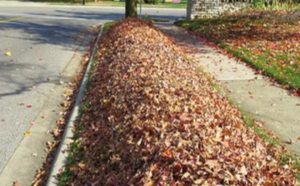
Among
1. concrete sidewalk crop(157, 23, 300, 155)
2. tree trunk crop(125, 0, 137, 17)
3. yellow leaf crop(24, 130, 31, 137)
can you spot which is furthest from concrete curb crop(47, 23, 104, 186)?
tree trunk crop(125, 0, 137, 17)

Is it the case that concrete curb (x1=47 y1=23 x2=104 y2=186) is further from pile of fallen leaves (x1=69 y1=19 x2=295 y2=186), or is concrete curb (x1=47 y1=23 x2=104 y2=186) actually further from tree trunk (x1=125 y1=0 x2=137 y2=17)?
tree trunk (x1=125 y1=0 x2=137 y2=17)

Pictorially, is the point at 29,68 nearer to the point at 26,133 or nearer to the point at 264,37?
the point at 26,133

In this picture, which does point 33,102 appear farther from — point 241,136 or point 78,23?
point 78,23

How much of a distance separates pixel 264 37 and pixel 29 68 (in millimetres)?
6899

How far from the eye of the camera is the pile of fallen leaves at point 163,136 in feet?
14.4

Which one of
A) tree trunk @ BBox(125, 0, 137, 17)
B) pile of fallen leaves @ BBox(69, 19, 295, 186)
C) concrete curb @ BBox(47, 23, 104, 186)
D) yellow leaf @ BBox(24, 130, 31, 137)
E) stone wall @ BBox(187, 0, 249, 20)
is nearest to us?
pile of fallen leaves @ BBox(69, 19, 295, 186)

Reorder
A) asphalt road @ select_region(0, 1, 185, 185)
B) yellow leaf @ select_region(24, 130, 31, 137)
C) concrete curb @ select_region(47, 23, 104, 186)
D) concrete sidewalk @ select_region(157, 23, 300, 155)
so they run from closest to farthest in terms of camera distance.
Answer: concrete curb @ select_region(47, 23, 104, 186)
concrete sidewalk @ select_region(157, 23, 300, 155)
yellow leaf @ select_region(24, 130, 31, 137)
asphalt road @ select_region(0, 1, 185, 185)

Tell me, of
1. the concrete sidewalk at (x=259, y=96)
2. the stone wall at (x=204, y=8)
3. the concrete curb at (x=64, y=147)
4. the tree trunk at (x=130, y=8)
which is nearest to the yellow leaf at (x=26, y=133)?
the concrete curb at (x=64, y=147)

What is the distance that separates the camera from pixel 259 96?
8.99m

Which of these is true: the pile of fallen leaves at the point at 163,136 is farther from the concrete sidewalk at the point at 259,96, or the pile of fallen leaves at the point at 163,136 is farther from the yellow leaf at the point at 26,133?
the yellow leaf at the point at 26,133

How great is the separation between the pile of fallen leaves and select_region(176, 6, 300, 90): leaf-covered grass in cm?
295

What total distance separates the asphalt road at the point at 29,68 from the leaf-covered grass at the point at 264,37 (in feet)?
13.7

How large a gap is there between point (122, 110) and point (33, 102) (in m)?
2.94

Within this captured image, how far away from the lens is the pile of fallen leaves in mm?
4395
